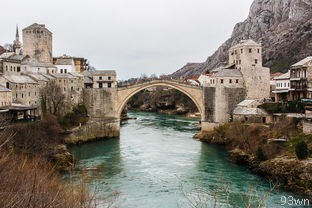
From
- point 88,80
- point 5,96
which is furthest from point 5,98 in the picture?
point 88,80

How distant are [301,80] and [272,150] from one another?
1266 centimetres

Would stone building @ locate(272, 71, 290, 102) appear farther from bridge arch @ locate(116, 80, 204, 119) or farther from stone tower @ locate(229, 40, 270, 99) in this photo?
bridge arch @ locate(116, 80, 204, 119)

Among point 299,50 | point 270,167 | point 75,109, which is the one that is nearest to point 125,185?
point 270,167

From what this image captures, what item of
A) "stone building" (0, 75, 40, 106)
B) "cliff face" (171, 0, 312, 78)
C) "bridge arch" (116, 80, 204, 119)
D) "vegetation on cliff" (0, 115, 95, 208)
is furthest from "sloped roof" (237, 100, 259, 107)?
"cliff face" (171, 0, 312, 78)

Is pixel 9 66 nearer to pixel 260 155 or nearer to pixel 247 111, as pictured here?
pixel 247 111

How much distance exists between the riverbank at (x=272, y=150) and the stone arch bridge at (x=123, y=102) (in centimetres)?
341

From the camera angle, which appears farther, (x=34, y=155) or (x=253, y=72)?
(x=253, y=72)

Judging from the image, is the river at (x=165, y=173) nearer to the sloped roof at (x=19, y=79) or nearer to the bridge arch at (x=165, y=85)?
the bridge arch at (x=165, y=85)

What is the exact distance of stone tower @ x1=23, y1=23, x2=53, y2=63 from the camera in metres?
55.1

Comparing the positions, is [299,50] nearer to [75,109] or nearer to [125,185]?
[75,109]

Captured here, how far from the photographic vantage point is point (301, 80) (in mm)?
40156

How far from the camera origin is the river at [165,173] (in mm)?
22625

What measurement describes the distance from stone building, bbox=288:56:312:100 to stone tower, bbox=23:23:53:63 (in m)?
31.4

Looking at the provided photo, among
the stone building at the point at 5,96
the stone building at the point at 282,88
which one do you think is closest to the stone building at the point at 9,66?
the stone building at the point at 5,96
